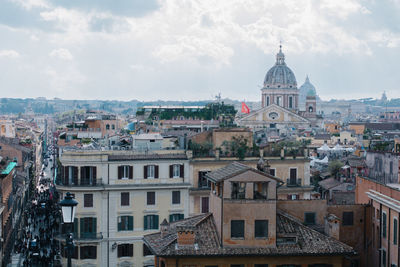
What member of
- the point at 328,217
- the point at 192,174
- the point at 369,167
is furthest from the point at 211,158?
the point at 328,217

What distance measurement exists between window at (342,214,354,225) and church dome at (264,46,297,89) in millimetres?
152162

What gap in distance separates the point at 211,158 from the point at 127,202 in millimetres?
5717

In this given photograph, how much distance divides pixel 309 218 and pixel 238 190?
4689mm

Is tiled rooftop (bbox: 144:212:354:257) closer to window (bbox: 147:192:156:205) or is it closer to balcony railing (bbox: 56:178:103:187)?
balcony railing (bbox: 56:178:103:187)

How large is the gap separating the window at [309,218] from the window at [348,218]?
1871mm

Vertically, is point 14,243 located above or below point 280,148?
below

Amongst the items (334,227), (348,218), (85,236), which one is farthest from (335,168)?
(334,227)

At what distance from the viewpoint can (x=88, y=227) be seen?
4556cm

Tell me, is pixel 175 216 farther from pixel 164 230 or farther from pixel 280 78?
pixel 280 78

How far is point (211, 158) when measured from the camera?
47.8 meters

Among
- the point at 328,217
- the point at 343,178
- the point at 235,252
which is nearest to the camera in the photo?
the point at 235,252

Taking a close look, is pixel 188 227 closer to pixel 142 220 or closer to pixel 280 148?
pixel 142 220

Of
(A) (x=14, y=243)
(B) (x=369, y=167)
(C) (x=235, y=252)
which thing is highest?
(B) (x=369, y=167)

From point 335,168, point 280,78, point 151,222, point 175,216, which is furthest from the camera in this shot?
point 280,78
